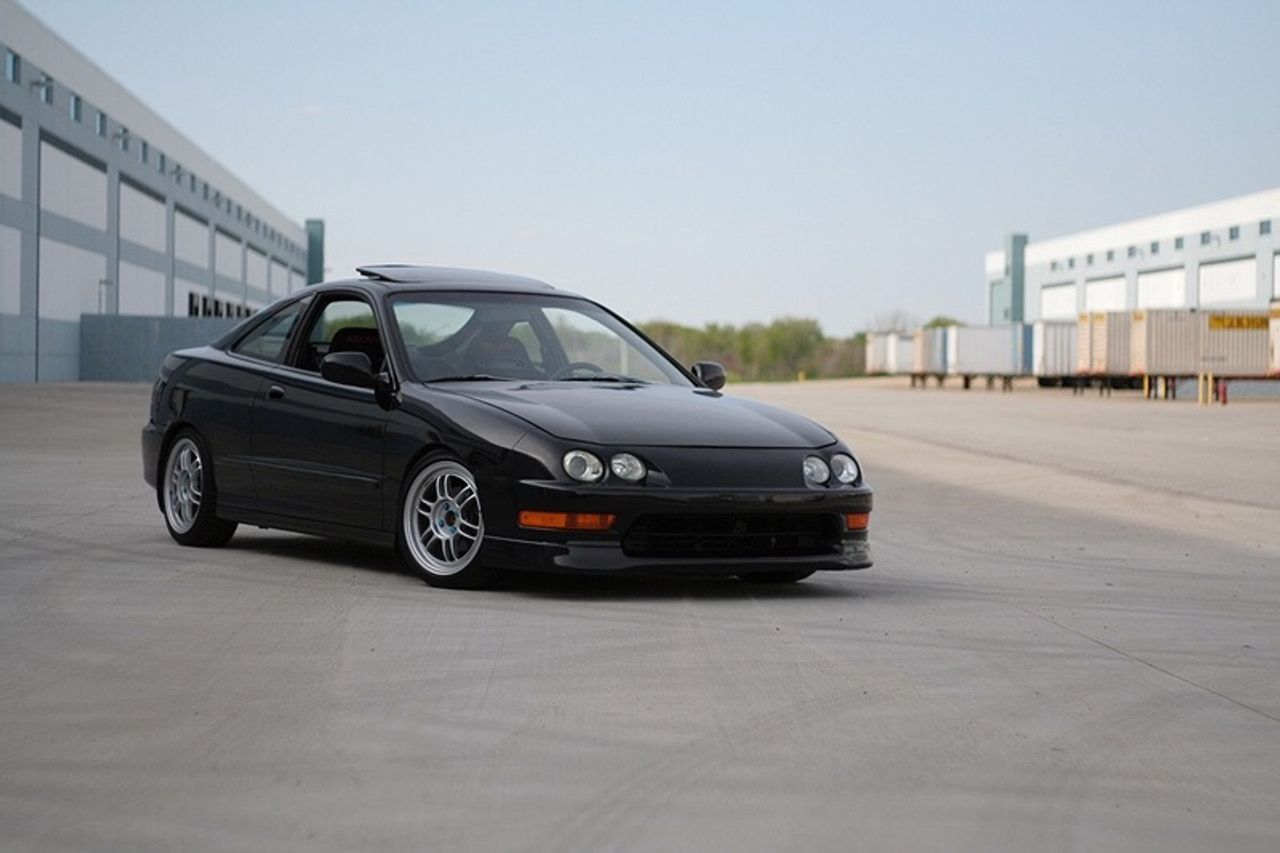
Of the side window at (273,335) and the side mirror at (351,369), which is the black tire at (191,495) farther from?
the side mirror at (351,369)

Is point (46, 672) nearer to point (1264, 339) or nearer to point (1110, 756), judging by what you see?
point (1110, 756)

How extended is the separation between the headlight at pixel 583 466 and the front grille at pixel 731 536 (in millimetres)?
272

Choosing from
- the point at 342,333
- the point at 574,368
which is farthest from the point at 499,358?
the point at 342,333

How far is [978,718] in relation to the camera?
5.65 meters

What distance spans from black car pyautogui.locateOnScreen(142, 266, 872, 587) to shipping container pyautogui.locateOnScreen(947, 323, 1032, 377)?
3050 inches

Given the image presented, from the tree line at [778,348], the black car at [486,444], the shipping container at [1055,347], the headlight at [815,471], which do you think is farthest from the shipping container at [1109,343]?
the tree line at [778,348]

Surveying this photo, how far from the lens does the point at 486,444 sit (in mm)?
8469

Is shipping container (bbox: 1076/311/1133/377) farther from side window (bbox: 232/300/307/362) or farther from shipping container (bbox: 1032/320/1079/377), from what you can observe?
side window (bbox: 232/300/307/362)

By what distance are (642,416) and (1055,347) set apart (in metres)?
75.8

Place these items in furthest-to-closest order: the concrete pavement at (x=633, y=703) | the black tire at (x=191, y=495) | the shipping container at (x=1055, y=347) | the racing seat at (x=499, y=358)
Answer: the shipping container at (x=1055, y=347) → the black tire at (x=191, y=495) → the racing seat at (x=499, y=358) → the concrete pavement at (x=633, y=703)

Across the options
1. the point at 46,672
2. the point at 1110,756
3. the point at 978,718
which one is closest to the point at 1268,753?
the point at 1110,756

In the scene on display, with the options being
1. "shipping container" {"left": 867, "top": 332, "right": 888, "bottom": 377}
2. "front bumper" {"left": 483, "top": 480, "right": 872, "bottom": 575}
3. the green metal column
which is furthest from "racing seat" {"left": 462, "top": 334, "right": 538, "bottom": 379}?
the green metal column

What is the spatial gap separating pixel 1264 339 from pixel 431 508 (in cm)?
6178

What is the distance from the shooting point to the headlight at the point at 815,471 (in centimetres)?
865
